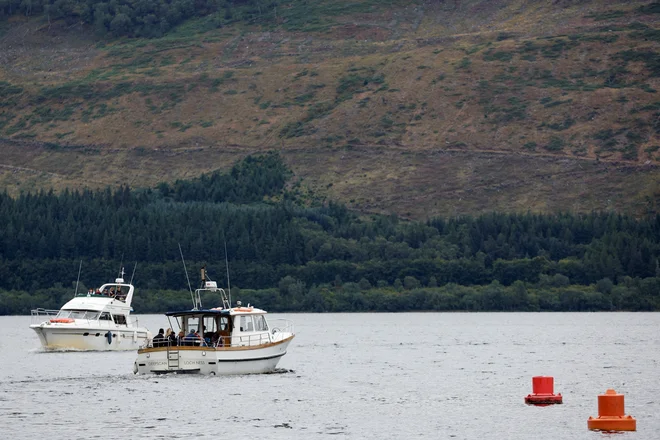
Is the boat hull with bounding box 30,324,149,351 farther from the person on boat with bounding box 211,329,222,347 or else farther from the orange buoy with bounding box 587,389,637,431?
the orange buoy with bounding box 587,389,637,431

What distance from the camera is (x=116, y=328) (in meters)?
112

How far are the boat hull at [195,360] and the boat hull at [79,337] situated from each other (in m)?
27.3

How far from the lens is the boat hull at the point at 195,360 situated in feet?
265

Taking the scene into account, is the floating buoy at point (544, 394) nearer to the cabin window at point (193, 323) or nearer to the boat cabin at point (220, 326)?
the boat cabin at point (220, 326)

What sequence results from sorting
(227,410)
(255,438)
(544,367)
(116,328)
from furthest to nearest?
1. (116,328)
2. (544,367)
3. (227,410)
4. (255,438)

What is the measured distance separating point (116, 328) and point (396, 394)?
36.9 metres

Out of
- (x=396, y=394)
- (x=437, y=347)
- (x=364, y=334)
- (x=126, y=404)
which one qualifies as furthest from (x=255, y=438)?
(x=364, y=334)

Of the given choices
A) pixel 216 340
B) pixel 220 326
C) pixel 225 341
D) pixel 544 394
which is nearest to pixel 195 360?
pixel 216 340

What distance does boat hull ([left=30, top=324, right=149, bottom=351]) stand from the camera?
356ft

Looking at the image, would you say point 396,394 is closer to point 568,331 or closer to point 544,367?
point 544,367

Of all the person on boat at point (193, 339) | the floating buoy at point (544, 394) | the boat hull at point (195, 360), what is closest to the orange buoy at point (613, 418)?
the floating buoy at point (544, 394)

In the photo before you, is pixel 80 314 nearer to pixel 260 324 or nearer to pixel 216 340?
pixel 260 324

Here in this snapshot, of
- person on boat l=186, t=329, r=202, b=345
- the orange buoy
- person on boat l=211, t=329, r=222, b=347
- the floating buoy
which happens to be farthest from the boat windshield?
the orange buoy

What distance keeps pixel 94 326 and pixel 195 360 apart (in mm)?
31081
